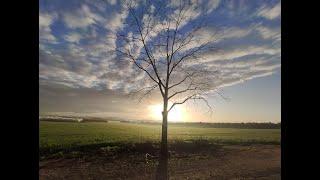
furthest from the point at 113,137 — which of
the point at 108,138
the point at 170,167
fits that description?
the point at 170,167

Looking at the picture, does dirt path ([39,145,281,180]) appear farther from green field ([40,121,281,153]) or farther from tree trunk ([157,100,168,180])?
green field ([40,121,281,153])

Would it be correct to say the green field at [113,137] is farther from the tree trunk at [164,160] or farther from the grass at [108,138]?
the tree trunk at [164,160]

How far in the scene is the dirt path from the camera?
2019 cm

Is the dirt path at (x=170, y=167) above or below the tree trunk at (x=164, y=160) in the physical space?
below

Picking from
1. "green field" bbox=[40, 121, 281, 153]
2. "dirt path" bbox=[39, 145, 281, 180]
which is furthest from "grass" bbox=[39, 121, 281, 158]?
"dirt path" bbox=[39, 145, 281, 180]

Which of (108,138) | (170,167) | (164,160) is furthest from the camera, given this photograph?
(108,138)

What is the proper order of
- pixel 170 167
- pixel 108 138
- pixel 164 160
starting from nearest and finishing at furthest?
pixel 164 160
pixel 170 167
pixel 108 138

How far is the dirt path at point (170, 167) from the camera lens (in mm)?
20188

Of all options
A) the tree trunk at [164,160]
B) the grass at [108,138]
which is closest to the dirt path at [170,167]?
the tree trunk at [164,160]

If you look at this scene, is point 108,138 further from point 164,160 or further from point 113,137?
point 164,160

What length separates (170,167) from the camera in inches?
902
